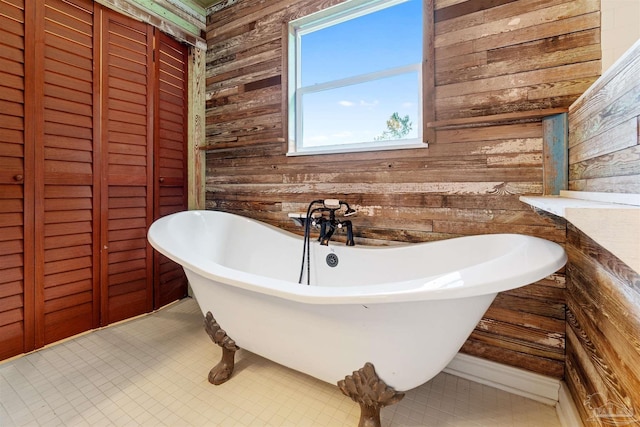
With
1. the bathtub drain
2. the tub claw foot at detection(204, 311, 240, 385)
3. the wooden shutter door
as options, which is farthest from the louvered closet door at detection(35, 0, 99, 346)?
the bathtub drain

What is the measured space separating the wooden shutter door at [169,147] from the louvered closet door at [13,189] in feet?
2.42

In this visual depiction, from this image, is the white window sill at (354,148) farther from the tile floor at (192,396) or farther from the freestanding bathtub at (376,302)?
the tile floor at (192,396)

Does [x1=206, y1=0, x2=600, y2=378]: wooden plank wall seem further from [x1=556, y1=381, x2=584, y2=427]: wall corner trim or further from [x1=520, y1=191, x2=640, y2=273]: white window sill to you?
[x1=520, y1=191, x2=640, y2=273]: white window sill

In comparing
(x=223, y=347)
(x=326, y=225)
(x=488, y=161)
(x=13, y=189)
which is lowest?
(x=223, y=347)

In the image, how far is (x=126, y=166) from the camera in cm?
210

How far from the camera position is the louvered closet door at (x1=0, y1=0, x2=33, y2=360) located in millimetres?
1573

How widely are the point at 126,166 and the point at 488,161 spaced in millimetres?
2347

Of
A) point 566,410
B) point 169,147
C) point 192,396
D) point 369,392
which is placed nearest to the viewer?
point 369,392

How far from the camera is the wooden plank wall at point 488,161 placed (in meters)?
1.39

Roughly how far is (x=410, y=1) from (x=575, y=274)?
5.93ft

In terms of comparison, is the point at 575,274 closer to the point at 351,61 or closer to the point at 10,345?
the point at 351,61

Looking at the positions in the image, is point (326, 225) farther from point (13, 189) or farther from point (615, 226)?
point (13, 189)

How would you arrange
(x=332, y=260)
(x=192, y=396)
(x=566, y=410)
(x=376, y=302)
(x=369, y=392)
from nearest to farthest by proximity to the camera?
(x=376, y=302), (x=369, y=392), (x=566, y=410), (x=192, y=396), (x=332, y=260)

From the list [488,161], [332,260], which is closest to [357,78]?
[488,161]
